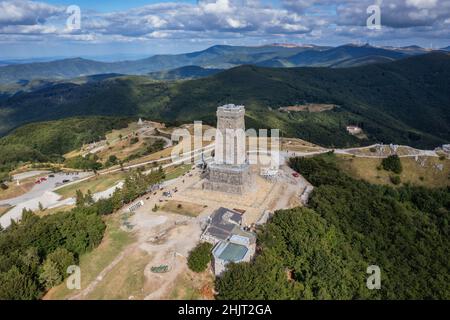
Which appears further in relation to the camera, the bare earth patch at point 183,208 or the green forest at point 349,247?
the bare earth patch at point 183,208

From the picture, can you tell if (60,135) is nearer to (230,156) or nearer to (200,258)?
(230,156)

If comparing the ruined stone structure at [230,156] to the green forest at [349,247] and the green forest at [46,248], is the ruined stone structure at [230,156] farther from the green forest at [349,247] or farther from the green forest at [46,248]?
the green forest at [46,248]

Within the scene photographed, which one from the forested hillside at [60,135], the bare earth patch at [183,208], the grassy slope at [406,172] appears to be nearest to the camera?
the bare earth patch at [183,208]

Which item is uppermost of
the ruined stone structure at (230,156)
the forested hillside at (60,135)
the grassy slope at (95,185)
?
the ruined stone structure at (230,156)

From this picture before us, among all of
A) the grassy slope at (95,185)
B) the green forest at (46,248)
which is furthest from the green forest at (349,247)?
the grassy slope at (95,185)

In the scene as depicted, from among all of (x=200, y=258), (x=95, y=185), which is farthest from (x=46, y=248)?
(x=95, y=185)
